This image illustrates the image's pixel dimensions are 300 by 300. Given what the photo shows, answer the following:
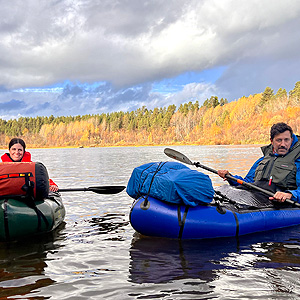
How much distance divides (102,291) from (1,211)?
75.5 inches

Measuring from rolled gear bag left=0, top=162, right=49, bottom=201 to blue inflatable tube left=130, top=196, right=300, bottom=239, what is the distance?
1290 mm

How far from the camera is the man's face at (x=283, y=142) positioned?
5.76 metres

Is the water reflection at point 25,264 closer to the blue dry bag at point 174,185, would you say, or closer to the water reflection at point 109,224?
the water reflection at point 109,224

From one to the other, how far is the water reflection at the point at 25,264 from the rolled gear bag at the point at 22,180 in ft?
2.17

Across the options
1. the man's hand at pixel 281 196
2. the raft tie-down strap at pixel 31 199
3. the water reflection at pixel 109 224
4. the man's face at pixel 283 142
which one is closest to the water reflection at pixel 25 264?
the raft tie-down strap at pixel 31 199

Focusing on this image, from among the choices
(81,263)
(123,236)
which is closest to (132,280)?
(81,263)

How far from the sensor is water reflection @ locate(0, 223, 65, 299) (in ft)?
11.2

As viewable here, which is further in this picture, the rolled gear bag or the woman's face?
the woman's face

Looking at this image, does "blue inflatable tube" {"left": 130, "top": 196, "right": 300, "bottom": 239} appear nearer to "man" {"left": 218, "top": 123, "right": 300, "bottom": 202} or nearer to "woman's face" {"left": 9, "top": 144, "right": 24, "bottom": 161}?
"man" {"left": 218, "top": 123, "right": 300, "bottom": 202}

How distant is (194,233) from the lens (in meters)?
4.87

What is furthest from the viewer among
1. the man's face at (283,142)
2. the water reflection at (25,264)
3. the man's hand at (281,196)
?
the man's face at (283,142)

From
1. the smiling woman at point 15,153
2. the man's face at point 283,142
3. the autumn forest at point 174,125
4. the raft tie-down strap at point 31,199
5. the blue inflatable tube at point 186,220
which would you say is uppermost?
the autumn forest at point 174,125

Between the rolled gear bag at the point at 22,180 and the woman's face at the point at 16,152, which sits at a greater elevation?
the woman's face at the point at 16,152

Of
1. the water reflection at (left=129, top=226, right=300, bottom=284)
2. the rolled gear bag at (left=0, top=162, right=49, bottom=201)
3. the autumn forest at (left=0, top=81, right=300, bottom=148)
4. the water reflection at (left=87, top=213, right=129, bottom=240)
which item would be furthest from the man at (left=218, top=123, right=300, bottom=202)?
the autumn forest at (left=0, top=81, right=300, bottom=148)
